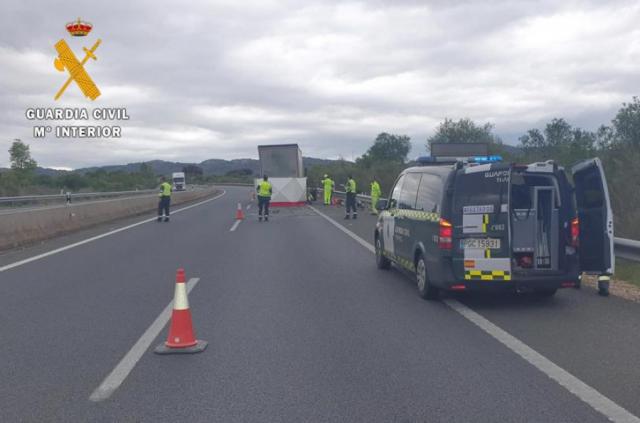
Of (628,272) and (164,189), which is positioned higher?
(164,189)

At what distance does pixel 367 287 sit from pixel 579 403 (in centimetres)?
561

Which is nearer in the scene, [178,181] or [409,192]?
[409,192]

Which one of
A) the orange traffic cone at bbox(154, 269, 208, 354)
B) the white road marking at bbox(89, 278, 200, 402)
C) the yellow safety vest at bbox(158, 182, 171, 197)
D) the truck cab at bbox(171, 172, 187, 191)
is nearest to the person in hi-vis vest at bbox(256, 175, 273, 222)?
the yellow safety vest at bbox(158, 182, 171, 197)

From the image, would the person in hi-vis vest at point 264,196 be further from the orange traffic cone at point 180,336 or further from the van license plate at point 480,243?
the orange traffic cone at point 180,336

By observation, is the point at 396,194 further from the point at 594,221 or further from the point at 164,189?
the point at 164,189

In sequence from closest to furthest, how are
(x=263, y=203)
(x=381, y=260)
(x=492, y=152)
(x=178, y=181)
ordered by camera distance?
(x=381, y=260) → (x=263, y=203) → (x=492, y=152) → (x=178, y=181)

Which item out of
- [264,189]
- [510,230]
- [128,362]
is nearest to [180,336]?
[128,362]

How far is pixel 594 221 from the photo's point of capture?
9.29m

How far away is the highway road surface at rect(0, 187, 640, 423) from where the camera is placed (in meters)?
5.03

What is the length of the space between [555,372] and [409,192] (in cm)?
525

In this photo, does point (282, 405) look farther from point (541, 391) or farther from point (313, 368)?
point (541, 391)

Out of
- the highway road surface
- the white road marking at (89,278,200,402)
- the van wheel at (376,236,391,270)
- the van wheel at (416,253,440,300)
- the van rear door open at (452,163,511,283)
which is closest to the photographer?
the highway road surface

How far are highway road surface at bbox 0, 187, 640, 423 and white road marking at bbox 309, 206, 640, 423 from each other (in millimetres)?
20

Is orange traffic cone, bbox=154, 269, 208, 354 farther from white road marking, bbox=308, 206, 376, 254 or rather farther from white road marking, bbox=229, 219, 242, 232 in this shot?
white road marking, bbox=229, 219, 242, 232
